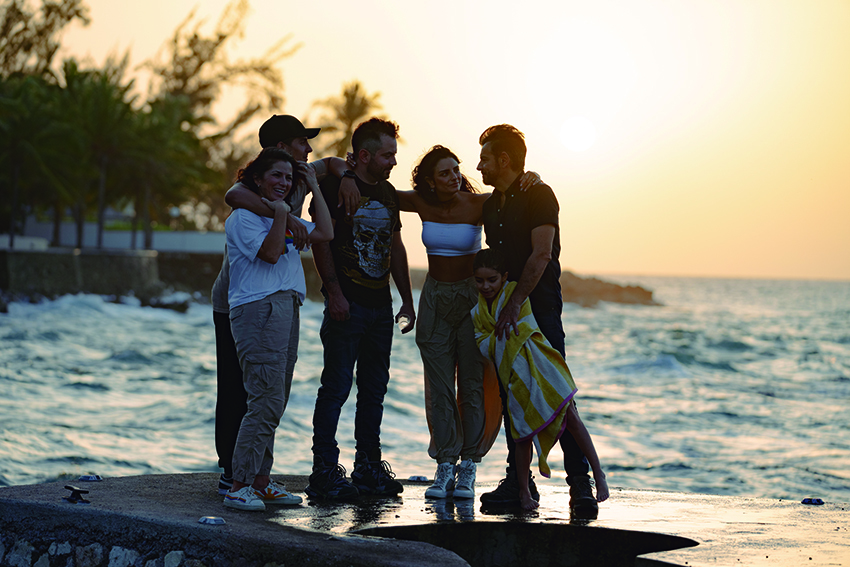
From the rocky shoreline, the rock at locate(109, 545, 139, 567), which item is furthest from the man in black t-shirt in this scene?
the rocky shoreline

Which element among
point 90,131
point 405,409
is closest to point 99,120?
point 90,131

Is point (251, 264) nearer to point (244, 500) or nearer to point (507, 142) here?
point (244, 500)

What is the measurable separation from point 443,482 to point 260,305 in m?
1.45

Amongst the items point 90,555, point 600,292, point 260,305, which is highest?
point 260,305

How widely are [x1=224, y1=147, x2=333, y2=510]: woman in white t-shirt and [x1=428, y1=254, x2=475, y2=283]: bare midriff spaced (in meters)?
0.78

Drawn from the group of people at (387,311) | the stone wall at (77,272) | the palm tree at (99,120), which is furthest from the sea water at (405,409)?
the palm tree at (99,120)

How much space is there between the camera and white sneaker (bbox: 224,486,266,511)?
12.9 ft

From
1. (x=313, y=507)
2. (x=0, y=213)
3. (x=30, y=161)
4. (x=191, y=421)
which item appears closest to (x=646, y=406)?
(x=191, y=421)

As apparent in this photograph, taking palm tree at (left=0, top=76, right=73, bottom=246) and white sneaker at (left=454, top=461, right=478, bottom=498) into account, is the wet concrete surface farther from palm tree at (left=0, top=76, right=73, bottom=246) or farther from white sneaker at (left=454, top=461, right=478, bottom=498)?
palm tree at (left=0, top=76, right=73, bottom=246)

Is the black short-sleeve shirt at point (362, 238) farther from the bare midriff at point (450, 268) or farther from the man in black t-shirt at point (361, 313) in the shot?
the bare midriff at point (450, 268)

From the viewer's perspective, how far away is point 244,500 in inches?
155

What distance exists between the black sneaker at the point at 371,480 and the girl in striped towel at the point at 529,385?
78 cm

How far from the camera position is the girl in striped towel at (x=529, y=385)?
4.15 meters

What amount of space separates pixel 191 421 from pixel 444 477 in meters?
9.80
